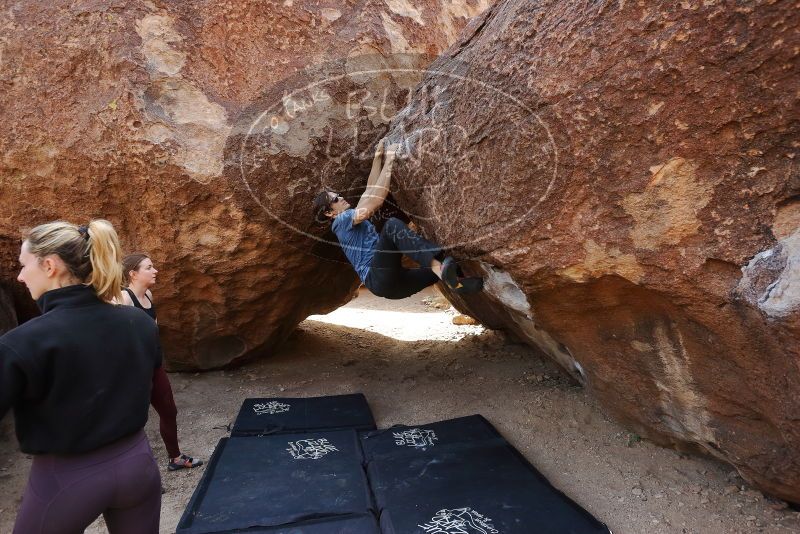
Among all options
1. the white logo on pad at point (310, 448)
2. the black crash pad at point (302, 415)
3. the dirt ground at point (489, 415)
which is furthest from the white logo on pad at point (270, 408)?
the white logo on pad at point (310, 448)

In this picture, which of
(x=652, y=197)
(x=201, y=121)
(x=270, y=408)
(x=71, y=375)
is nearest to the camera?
(x=71, y=375)

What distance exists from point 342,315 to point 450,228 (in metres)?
5.37

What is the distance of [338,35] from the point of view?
140 inches

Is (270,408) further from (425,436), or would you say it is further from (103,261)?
(103,261)

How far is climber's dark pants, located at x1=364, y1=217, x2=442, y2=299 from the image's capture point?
8.45 feet

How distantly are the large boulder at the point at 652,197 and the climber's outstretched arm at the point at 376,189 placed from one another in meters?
0.41

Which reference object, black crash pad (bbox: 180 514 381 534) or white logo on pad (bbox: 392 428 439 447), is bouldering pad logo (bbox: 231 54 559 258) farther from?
black crash pad (bbox: 180 514 381 534)

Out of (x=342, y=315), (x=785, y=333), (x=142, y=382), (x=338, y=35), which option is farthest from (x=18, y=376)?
(x=342, y=315)

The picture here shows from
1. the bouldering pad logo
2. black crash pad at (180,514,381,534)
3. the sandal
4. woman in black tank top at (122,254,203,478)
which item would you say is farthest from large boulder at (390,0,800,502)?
the sandal

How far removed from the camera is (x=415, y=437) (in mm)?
3021

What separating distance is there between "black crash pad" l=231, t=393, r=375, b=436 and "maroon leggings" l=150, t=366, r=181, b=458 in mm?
395

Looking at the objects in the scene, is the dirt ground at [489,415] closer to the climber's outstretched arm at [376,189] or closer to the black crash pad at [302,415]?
the black crash pad at [302,415]

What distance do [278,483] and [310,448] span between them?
1.27 feet

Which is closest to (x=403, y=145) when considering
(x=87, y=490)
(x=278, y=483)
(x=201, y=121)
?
(x=201, y=121)
